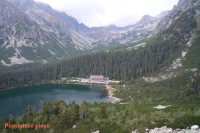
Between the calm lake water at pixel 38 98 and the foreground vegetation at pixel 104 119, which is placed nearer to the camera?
the foreground vegetation at pixel 104 119

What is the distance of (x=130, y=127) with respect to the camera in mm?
59438

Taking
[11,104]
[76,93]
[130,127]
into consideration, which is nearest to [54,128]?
[130,127]

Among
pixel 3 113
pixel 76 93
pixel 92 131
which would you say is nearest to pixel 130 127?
pixel 92 131

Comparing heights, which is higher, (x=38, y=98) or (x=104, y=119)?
(x=104, y=119)

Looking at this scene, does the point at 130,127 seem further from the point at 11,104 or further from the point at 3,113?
the point at 11,104

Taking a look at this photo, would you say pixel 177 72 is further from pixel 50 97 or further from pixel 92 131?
pixel 92 131

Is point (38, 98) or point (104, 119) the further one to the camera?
point (38, 98)

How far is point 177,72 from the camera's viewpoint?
186375 mm

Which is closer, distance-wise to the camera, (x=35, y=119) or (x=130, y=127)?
(x=130, y=127)

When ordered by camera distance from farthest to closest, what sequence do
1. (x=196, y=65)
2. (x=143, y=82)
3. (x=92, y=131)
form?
(x=143, y=82) → (x=196, y=65) → (x=92, y=131)

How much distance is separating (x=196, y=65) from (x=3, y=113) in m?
118

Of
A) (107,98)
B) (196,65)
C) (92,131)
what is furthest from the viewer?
(196,65)

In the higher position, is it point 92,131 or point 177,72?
point 177,72

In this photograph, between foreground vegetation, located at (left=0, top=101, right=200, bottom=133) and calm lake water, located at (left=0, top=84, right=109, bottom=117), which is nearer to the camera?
foreground vegetation, located at (left=0, top=101, right=200, bottom=133)
